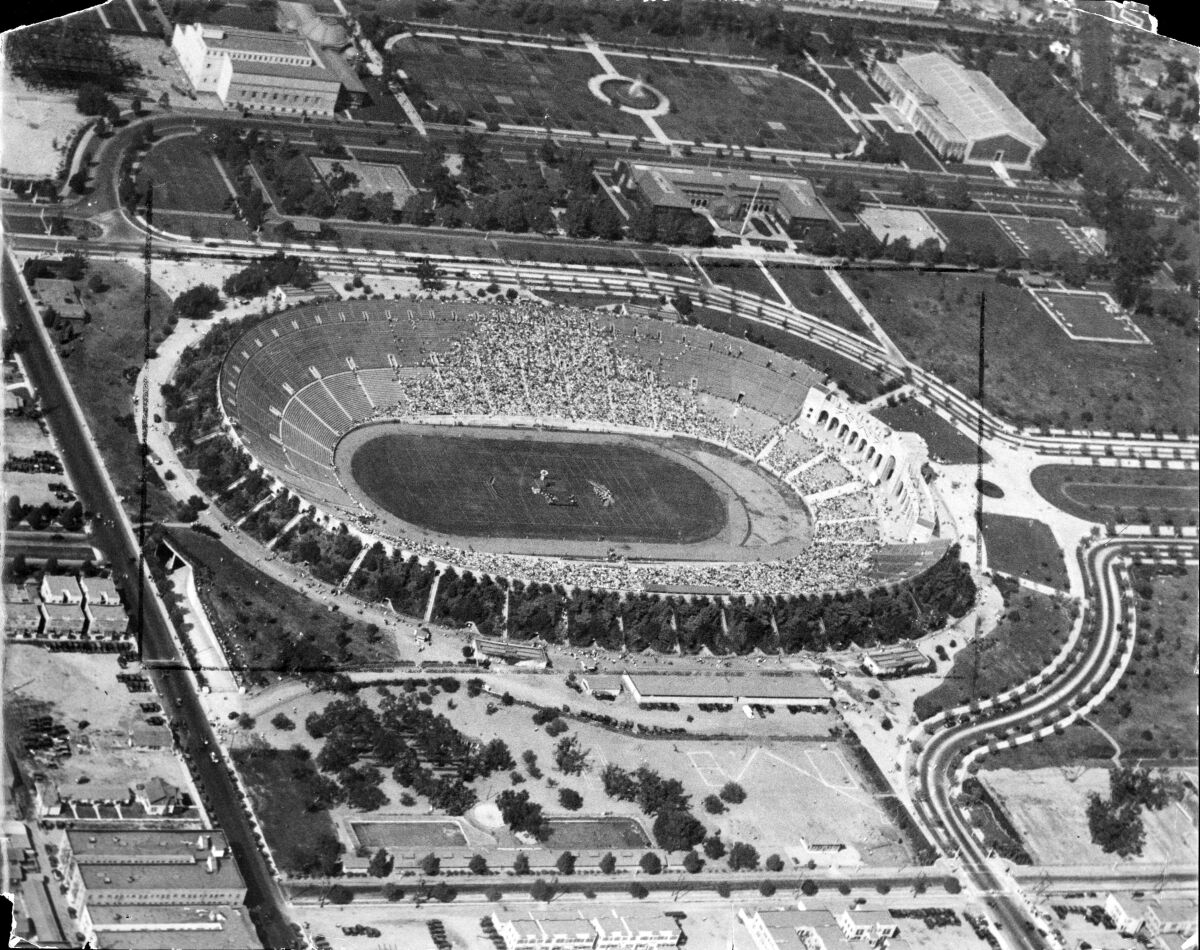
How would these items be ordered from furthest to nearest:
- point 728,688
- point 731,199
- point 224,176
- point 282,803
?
point 731,199, point 224,176, point 728,688, point 282,803

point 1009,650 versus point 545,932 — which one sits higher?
point 1009,650

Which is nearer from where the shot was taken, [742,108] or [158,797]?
[158,797]

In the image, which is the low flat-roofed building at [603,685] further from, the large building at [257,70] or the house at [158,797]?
the large building at [257,70]

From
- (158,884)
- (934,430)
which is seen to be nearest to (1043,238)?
(934,430)

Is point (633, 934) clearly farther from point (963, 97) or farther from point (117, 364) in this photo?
point (963, 97)

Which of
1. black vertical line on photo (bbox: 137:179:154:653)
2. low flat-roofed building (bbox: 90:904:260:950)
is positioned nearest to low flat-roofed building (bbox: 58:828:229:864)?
low flat-roofed building (bbox: 90:904:260:950)

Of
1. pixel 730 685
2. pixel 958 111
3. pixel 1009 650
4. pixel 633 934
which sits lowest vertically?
pixel 633 934

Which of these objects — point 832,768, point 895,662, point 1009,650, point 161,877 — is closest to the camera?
point 161,877

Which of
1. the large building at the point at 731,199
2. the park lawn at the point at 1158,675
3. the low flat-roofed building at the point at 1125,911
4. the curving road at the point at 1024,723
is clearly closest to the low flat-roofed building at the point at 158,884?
the curving road at the point at 1024,723
